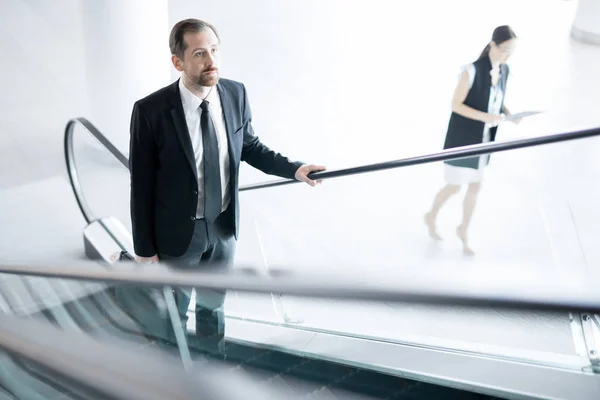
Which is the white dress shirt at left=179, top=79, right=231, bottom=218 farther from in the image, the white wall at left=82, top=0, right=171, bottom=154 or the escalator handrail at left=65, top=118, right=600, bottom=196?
the white wall at left=82, top=0, right=171, bottom=154

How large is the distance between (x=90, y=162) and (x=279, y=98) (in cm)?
295

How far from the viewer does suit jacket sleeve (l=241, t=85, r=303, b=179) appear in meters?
2.40

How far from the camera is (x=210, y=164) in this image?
2199 mm

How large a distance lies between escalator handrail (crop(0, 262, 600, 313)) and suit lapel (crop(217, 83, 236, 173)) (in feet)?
3.84

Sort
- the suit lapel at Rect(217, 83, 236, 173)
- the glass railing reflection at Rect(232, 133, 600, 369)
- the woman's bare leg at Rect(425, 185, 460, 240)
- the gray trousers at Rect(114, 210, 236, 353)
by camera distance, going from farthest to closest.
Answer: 1. the woman's bare leg at Rect(425, 185, 460, 240)
2. the glass railing reflection at Rect(232, 133, 600, 369)
3. the suit lapel at Rect(217, 83, 236, 173)
4. the gray trousers at Rect(114, 210, 236, 353)

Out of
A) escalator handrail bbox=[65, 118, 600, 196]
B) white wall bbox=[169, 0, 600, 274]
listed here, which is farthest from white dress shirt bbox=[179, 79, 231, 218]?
white wall bbox=[169, 0, 600, 274]

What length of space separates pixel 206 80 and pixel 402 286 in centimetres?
159

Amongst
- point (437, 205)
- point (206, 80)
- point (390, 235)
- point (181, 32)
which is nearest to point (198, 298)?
point (206, 80)

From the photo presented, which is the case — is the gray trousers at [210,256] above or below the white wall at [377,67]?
below

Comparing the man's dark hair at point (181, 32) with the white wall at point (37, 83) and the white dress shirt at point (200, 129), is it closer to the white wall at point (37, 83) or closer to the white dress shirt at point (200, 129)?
the white dress shirt at point (200, 129)

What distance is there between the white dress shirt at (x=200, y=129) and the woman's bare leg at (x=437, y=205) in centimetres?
136

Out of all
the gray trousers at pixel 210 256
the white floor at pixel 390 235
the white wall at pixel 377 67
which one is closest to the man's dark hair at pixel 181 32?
the gray trousers at pixel 210 256

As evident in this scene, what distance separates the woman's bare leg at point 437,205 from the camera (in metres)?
3.17

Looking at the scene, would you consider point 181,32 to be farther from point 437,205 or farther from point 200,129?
point 437,205
